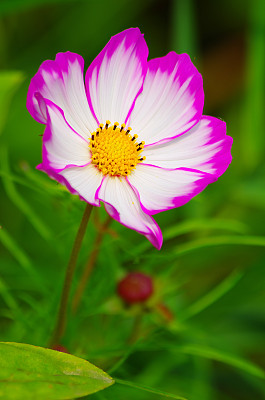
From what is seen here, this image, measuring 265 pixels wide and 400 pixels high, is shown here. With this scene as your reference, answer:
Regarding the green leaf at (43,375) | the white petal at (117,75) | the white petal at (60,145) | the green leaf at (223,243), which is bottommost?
the green leaf at (43,375)

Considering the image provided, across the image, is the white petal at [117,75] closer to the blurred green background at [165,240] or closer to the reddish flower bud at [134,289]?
the blurred green background at [165,240]

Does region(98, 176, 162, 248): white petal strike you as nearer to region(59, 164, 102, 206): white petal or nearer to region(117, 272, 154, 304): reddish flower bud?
region(59, 164, 102, 206): white petal

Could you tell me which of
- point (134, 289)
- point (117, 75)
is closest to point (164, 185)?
point (117, 75)

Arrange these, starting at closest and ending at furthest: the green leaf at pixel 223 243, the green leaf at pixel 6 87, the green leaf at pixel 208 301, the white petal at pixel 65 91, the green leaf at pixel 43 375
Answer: the green leaf at pixel 43 375 < the white petal at pixel 65 91 < the green leaf at pixel 223 243 < the green leaf at pixel 208 301 < the green leaf at pixel 6 87

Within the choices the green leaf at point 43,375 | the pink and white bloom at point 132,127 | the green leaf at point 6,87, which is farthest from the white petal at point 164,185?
the green leaf at point 6,87

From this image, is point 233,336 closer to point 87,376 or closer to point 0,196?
point 0,196
